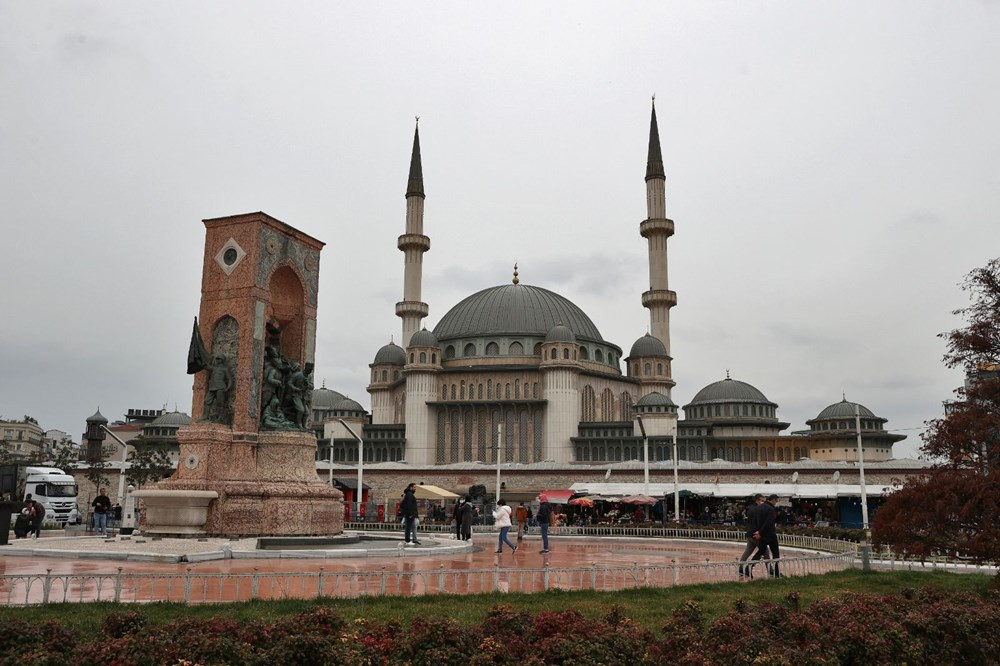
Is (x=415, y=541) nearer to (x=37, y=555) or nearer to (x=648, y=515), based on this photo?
(x=37, y=555)

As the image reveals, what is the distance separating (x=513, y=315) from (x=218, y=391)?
4969 centimetres

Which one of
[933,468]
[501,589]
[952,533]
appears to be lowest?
[501,589]

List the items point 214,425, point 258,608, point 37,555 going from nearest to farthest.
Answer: point 258,608 → point 37,555 → point 214,425

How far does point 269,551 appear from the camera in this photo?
14461 millimetres

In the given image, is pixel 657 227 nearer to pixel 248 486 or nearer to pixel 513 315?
pixel 513 315

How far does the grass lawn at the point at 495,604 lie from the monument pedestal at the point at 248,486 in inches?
292

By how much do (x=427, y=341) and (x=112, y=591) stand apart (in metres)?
51.5

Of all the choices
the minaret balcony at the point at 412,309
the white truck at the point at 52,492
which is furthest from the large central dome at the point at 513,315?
the white truck at the point at 52,492

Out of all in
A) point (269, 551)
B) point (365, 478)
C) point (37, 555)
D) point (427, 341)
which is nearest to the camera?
point (269, 551)

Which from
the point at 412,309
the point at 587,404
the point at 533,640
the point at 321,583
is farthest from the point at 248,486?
the point at 412,309

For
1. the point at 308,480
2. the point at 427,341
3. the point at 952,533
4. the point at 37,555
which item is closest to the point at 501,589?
the point at 952,533

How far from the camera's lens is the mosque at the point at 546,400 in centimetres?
5775

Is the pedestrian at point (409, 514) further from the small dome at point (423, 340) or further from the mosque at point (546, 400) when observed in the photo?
the small dome at point (423, 340)

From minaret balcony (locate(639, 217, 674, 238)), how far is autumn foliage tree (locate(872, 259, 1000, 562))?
169 ft
